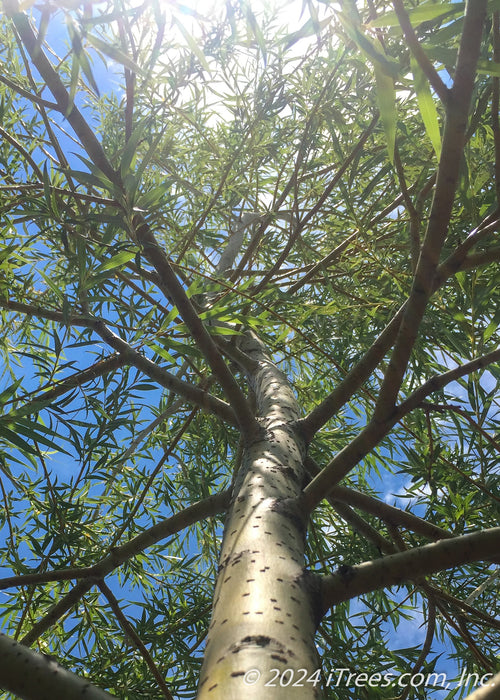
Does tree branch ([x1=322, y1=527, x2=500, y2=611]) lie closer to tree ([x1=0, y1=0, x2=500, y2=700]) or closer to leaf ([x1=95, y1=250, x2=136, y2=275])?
tree ([x1=0, y1=0, x2=500, y2=700])

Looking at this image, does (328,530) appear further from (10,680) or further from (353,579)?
(10,680)

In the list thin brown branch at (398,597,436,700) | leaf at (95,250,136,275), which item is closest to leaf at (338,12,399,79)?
leaf at (95,250,136,275)

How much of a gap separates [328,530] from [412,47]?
1.46 meters

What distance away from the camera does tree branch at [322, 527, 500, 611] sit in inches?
21.7

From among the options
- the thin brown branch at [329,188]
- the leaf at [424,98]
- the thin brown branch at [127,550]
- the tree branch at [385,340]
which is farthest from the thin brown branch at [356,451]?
the thin brown branch at [329,188]

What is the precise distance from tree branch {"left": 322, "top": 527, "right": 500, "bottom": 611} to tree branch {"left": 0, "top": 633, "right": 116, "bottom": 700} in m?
0.24

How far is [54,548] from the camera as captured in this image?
3.27ft

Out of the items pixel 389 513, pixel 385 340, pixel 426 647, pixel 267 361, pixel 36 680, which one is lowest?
pixel 36 680

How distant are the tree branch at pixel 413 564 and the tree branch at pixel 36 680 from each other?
24 cm

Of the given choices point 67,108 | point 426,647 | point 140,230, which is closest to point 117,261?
point 140,230

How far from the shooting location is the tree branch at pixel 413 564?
550 millimetres

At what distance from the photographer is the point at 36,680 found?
0.44 m

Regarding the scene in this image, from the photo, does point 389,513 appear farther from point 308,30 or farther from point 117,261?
point 308,30

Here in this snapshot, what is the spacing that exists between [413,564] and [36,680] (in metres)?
0.36
